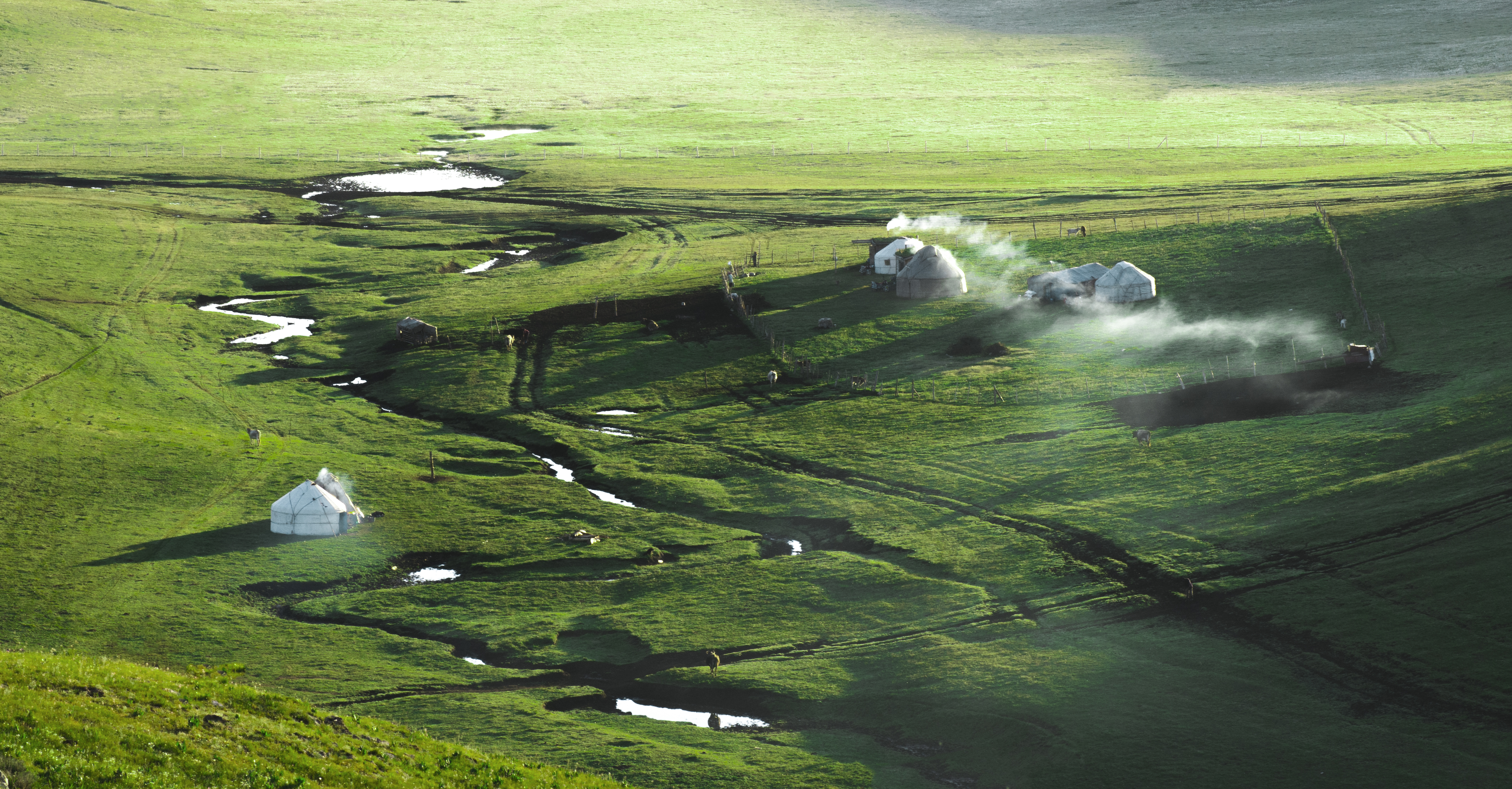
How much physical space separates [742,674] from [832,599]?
823cm

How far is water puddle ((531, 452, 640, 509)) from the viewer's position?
73000mm

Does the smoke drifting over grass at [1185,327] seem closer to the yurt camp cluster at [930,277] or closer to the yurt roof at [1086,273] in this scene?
the yurt roof at [1086,273]

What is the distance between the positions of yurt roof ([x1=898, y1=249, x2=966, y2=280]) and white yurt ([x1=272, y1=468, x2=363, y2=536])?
57.2m

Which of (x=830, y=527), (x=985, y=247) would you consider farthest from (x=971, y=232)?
(x=830, y=527)

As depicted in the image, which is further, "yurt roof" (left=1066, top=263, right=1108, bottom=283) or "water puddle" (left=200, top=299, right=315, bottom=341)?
"water puddle" (left=200, top=299, right=315, bottom=341)

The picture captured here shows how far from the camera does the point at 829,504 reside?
229ft

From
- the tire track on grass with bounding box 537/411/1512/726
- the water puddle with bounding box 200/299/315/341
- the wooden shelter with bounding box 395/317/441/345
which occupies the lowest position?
the tire track on grass with bounding box 537/411/1512/726

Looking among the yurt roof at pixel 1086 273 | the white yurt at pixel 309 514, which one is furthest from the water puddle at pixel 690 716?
the yurt roof at pixel 1086 273

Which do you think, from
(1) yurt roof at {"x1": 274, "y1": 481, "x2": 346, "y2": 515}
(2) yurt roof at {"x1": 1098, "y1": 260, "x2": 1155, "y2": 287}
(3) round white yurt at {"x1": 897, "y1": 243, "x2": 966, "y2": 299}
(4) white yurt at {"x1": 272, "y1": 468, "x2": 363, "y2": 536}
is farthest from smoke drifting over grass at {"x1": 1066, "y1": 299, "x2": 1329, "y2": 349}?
(1) yurt roof at {"x1": 274, "y1": 481, "x2": 346, "y2": 515}

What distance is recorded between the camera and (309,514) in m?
67.2

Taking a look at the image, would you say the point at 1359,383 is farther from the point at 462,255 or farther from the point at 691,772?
the point at 462,255

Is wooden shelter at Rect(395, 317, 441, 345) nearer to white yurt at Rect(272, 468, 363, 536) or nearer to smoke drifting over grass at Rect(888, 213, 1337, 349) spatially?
white yurt at Rect(272, 468, 363, 536)

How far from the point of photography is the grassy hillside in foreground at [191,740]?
82.4ft

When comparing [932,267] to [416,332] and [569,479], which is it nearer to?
[569,479]
